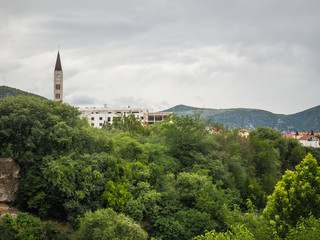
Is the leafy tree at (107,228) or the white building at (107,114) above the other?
the white building at (107,114)

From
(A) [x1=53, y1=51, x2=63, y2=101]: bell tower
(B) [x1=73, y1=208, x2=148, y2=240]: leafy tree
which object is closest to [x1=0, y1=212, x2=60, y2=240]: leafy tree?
(B) [x1=73, y1=208, x2=148, y2=240]: leafy tree

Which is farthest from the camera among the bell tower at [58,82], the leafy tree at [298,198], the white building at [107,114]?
the white building at [107,114]

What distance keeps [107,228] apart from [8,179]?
35.3 feet

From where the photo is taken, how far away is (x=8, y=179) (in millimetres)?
24172

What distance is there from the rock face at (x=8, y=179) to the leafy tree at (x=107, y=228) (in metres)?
7.73

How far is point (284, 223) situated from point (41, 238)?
1485 cm

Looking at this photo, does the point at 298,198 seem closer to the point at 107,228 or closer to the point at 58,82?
the point at 107,228

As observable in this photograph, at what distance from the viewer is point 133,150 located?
3009 cm

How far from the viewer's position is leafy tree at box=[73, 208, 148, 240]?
1775 cm

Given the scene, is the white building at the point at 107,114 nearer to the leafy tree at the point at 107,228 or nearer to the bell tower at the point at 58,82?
the bell tower at the point at 58,82

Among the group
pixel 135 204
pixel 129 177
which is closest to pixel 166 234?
pixel 135 204

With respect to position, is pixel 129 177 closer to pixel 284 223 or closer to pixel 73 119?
pixel 73 119

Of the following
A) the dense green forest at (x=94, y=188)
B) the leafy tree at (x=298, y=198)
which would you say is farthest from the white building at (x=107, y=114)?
the leafy tree at (x=298, y=198)

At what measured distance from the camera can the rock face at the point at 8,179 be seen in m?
23.6
